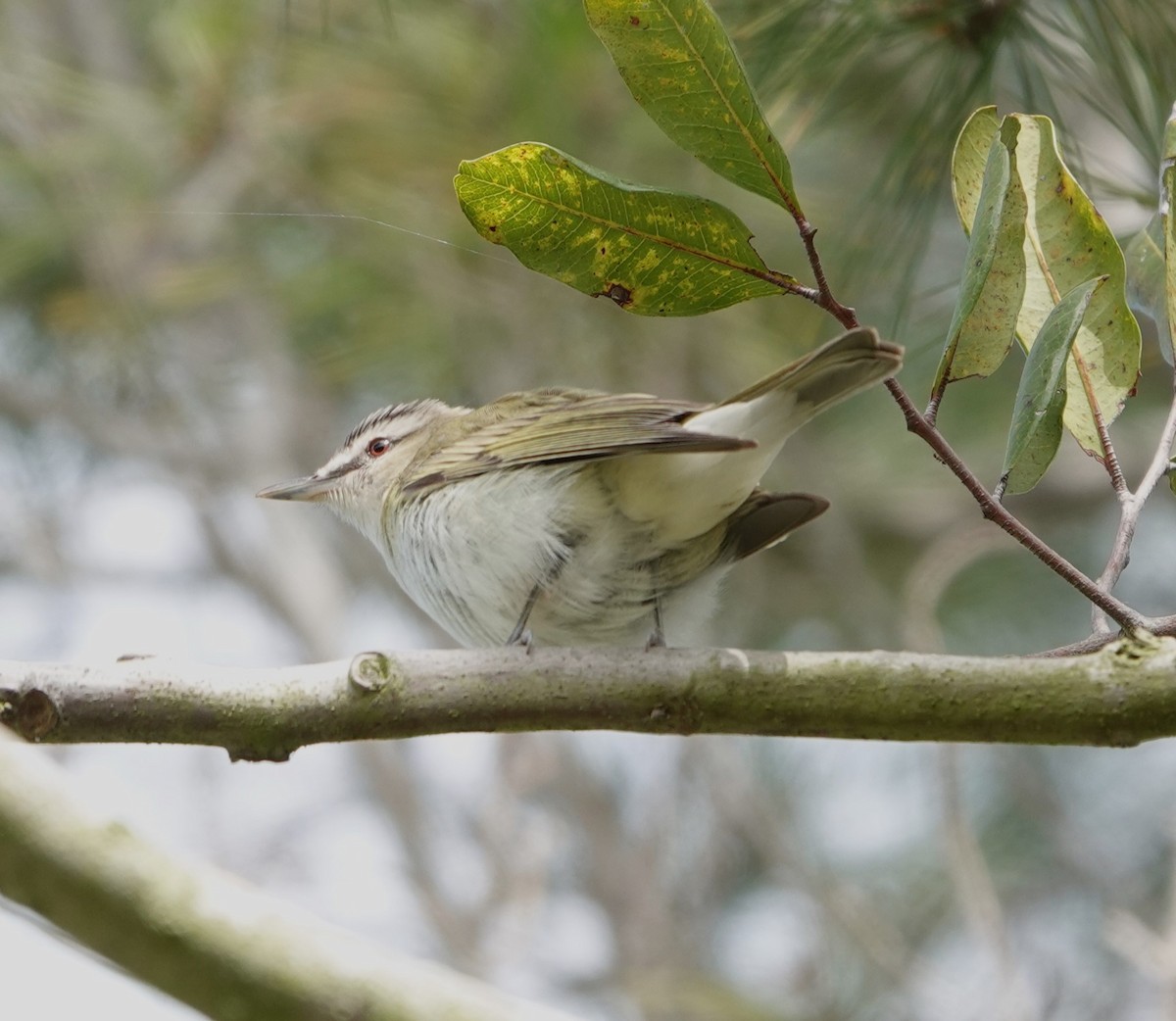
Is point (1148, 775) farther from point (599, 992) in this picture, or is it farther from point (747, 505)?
point (747, 505)

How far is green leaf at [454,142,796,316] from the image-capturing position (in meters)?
1.49

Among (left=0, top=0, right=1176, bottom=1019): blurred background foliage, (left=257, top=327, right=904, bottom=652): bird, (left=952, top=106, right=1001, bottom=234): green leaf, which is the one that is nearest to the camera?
(left=952, top=106, right=1001, bottom=234): green leaf

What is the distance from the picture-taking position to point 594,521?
8.39 feet

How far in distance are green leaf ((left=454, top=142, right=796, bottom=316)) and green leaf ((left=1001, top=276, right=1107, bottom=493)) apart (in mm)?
286

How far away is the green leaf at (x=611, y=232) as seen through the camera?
149cm

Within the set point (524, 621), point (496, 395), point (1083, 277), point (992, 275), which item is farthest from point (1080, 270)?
point (496, 395)

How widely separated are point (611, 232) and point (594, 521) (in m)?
1.08

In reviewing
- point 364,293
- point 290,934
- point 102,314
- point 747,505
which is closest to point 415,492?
point 747,505

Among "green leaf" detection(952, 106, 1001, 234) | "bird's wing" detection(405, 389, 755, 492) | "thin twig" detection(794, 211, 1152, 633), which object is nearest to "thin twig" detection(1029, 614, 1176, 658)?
"thin twig" detection(794, 211, 1152, 633)

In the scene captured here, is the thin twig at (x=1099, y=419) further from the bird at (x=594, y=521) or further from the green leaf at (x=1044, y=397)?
the bird at (x=594, y=521)

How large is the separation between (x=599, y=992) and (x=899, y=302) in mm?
3667

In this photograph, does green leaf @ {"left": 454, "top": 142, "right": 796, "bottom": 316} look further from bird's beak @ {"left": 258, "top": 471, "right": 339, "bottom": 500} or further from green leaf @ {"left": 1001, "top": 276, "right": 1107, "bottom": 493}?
bird's beak @ {"left": 258, "top": 471, "right": 339, "bottom": 500}

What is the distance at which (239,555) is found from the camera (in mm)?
6027

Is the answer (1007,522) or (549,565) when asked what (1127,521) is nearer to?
(1007,522)
